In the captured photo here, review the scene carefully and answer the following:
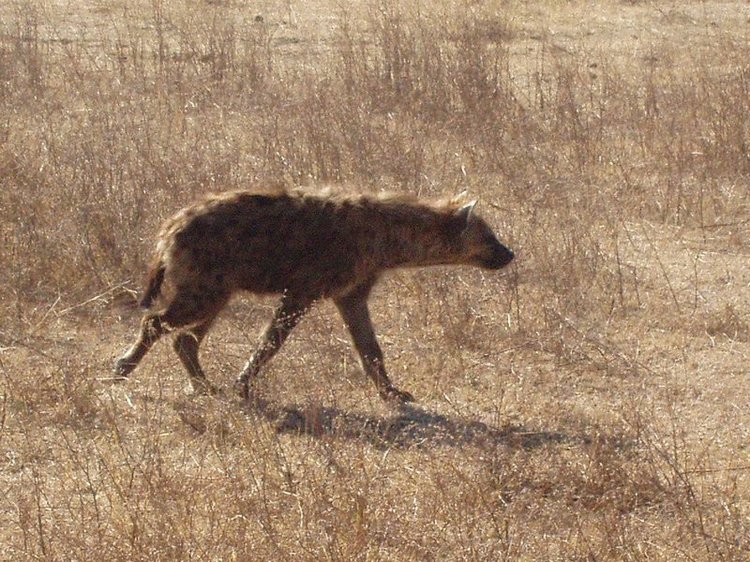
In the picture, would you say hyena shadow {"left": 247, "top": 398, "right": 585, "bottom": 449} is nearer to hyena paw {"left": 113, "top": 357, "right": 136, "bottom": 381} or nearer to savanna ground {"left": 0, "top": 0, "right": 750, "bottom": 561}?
savanna ground {"left": 0, "top": 0, "right": 750, "bottom": 561}

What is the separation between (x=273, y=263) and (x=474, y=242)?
134 cm

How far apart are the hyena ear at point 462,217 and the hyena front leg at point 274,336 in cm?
108

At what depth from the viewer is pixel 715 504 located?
510 centimetres

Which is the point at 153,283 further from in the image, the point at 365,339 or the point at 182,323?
the point at 365,339

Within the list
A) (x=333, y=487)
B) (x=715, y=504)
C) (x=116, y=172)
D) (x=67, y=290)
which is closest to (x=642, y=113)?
(x=116, y=172)

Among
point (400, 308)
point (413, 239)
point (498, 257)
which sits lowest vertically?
point (400, 308)

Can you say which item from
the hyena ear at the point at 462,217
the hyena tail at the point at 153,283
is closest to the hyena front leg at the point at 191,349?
the hyena tail at the point at 153,283

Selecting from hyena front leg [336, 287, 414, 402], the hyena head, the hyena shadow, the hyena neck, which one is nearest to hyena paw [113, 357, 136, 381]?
the hyena shadow

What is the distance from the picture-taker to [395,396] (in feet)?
20.4

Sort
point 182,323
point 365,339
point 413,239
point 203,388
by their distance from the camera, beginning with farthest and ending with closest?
point 413,239, point 365,339, point 182,323, point 203,388

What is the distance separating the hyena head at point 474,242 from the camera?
22.5ft

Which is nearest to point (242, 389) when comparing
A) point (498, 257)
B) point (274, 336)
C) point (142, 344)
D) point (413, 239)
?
point (274, 336)

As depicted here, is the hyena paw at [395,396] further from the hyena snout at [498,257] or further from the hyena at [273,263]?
the hyena snout at [498,257]

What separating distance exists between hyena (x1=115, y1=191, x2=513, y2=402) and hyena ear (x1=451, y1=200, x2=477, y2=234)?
0.29 metres
